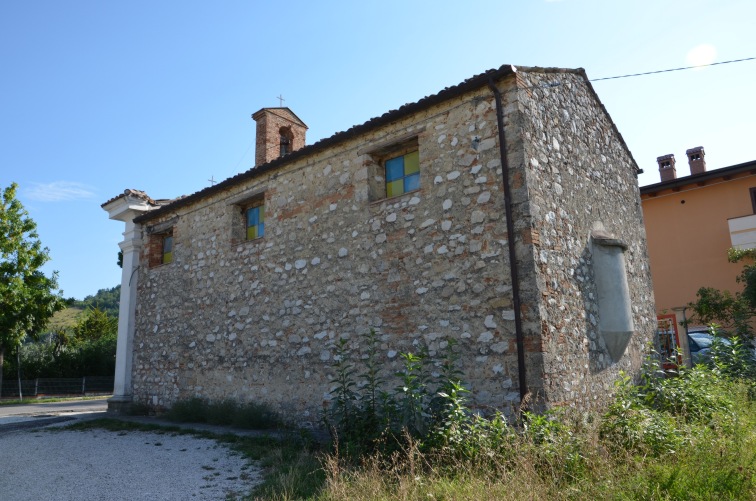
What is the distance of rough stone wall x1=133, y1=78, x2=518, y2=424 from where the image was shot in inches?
272

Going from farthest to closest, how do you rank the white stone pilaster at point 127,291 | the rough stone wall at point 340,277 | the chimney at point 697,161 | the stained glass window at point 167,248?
the chimney at point 697,161, the stained glass window at point 167,248, the white stone pilaster at point 127,291, the rough stone wall at point 340,277

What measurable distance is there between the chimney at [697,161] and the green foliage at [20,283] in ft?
83.5

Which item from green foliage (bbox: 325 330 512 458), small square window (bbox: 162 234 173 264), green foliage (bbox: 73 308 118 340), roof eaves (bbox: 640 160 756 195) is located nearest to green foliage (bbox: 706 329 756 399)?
green foliage (bbox: 325 330 512 458)

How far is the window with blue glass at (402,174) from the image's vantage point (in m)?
8.09

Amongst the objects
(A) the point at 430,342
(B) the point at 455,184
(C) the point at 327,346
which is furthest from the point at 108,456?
(B) the point at 455,184

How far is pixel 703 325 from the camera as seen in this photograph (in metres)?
16.7

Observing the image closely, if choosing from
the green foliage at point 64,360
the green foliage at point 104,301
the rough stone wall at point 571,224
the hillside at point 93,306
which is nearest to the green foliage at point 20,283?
the green foliage at point 64,360

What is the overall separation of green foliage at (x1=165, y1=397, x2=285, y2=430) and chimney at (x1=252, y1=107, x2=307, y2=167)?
614 centimetres

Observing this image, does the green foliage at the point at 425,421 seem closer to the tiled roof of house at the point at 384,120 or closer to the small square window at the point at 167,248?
the tiled roof of house at the point at 384,120

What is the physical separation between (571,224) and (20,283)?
65.8 ft

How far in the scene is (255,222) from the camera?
10.6 metres

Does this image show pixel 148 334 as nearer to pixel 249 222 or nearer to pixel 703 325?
pixel 249 222

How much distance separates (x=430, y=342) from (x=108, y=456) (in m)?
4.68

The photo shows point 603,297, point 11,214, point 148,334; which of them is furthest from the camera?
point 11,214
